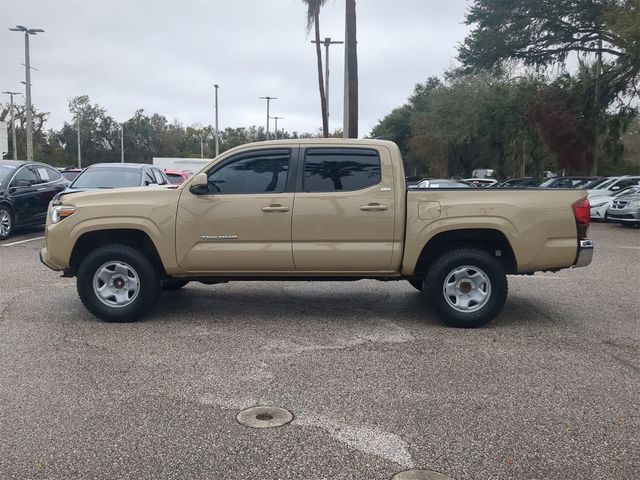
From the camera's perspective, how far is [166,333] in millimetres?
6297

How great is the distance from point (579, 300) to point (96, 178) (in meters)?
9.36

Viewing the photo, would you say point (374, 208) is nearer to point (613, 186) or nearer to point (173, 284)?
point (173, 284)

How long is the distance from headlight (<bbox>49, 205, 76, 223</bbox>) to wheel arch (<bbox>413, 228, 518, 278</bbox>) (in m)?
3.72

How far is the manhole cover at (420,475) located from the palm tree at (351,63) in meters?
16.3

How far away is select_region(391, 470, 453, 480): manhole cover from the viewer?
3.45m

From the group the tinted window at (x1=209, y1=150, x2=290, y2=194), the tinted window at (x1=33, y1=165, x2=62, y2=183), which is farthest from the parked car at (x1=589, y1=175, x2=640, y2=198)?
the tinted window at (x1=209, y1=150, x2=290, y2=194)

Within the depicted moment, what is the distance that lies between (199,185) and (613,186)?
19.3m

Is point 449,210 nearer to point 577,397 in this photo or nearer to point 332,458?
point 577,397

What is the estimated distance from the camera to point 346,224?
643 centimetres

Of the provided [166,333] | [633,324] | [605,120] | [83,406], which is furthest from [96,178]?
[605,120]

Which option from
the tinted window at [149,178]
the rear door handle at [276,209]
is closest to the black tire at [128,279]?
the rear door handle at [276,209]

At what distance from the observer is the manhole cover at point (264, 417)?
412cm

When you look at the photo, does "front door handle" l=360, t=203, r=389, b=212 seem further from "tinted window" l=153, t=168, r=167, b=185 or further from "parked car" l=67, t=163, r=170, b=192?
"tinted window" l=153, t=168, r=167, b=185

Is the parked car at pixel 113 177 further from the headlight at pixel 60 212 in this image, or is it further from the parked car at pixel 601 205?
the parked car at pixel 601 205
